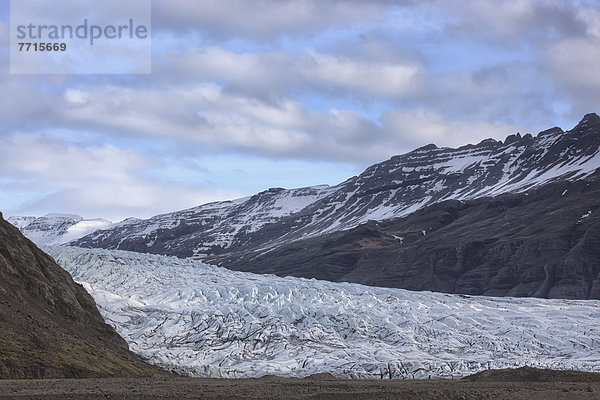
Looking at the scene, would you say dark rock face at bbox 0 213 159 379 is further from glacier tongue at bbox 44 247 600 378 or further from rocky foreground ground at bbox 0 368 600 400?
rocky foreground ground at bbox 0 368 600 400

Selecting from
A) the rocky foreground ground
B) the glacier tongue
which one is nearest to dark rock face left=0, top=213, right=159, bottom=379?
the glacier tongue

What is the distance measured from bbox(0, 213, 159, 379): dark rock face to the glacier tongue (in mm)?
8377

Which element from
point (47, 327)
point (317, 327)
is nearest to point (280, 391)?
point (47, 327)

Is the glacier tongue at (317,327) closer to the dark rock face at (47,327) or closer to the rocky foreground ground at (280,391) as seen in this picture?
the dark rock face at (47,327)

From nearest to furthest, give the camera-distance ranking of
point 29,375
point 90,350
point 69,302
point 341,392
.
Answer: point 341,392 < point 29,375 < point 90,350 < point 69,302

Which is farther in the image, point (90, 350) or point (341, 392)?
point (90, 350)

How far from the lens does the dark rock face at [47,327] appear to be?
52.2 metres

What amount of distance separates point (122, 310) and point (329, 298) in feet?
76.6

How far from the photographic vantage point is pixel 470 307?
104 m

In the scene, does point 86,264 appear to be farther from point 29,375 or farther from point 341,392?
point 341,392

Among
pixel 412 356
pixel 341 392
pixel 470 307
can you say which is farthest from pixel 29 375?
pixel 470 307

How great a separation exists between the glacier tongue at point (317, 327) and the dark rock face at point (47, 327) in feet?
27.5

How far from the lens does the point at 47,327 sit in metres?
59.9

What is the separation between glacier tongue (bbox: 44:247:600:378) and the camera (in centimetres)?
8181
